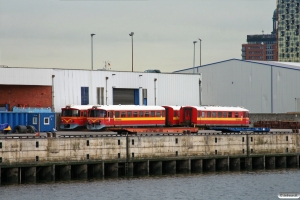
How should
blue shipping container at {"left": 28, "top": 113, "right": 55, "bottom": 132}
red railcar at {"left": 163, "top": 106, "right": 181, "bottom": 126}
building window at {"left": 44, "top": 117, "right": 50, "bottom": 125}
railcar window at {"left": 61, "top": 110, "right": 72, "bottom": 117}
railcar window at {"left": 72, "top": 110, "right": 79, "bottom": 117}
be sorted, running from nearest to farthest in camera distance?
1. blue shipping container at {"left": 28, "top": 113, "right": 55, "bottom": 132}
2. railcar window at {"left": 72, "top": 110, "right": 79, "bottom": 117}
3. railcar window at {"left": 61, "top": 110, "right": 72, "bottom": 117}
4. building window at {"left": 44, "top": 117, "right": 50, "bottom": 125}
5. red railcar at {"left": 163, "top": 106, "right": 181, "bottom": 126}

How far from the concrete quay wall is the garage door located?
24398 millimetres

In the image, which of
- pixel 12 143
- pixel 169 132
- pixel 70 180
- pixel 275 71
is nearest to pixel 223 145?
pixel 169 132

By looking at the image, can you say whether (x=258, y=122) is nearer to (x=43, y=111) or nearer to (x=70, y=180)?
(x=43, y=111)

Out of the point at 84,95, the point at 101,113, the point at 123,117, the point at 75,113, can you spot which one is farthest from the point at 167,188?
the point at 84,95

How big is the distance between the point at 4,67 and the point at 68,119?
33.2 ft

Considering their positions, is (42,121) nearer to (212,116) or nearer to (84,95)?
(84,95)

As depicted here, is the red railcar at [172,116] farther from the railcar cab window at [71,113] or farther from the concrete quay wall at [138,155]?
the concrete quay wall at [138,155]

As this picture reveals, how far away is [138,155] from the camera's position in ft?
242

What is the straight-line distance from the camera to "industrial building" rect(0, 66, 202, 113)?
305ft

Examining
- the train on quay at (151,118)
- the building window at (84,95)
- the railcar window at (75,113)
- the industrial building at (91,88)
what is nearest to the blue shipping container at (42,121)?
the train on quay at (151,118)

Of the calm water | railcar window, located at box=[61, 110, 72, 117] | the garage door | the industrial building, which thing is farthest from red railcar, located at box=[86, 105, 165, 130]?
Answer: the calm water

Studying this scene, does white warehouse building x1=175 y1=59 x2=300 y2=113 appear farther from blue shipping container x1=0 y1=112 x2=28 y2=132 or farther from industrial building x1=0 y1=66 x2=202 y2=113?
blue shipping container x1=0 y1=112 x2=28 y2=132

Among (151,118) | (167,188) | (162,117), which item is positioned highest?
(162,117)

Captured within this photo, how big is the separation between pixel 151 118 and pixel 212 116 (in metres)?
9.31
